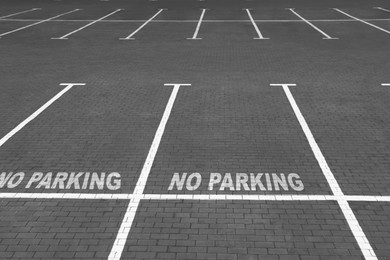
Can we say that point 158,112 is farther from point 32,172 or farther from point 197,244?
point 197,244

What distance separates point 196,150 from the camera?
31.6ft

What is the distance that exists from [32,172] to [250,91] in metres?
7.74

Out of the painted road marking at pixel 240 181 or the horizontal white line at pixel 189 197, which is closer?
the horizontal white line at pixel 189 197

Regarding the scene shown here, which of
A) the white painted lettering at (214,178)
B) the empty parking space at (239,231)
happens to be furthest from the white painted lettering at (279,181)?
the white painted lettering at (214,178)

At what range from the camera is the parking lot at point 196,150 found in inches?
265

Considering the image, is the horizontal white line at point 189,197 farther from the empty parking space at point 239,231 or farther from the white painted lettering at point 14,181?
the white painted lettering at point 14,181

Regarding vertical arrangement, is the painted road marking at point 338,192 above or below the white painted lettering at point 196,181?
above

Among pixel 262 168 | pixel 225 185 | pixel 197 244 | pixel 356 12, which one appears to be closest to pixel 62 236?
pixel 197 244

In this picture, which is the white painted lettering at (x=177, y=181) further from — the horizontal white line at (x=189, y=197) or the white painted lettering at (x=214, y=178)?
the white painted lettering at (x=214, y=178)

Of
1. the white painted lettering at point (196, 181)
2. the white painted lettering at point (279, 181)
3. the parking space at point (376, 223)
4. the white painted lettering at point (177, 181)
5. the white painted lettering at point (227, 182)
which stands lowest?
the white painted lettering at point (177, 181)

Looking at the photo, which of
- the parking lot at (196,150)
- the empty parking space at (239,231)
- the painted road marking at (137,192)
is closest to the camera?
the empty parking space at (239,231)

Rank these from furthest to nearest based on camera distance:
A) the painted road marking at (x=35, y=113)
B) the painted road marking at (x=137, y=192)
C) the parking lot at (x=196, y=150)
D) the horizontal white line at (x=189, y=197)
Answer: the painted road marking at (x=35, y=113) → the horizontal white line at (x=189, y=197) → the parking lot at (x=196, y=150) → the painted road marking at (x=137, y=192)

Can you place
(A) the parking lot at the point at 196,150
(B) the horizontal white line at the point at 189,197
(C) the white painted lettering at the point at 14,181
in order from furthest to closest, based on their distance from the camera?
(C) the white painted lettering at the point at 14,181 → (B) the horizontal white line at the point at 189,197 → (A) the parking lot at the point at 196,150

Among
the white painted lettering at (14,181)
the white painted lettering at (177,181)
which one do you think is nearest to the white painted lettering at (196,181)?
the white painted lettering at (177,181)
